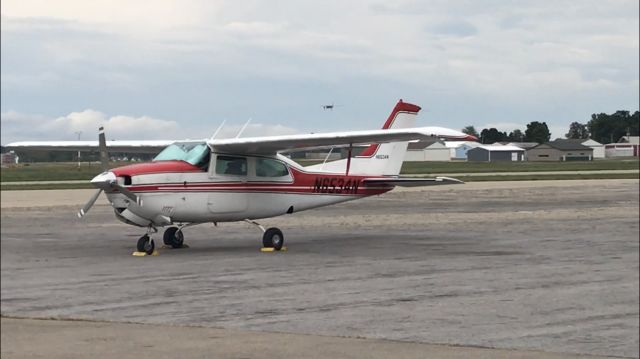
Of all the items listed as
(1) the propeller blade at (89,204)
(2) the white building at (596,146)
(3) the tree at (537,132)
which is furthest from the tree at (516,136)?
(1) the propeller blade at (89,204)

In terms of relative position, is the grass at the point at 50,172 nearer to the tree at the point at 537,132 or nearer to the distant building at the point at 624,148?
the tree at the point at 537,132

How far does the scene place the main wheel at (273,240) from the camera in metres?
13.3

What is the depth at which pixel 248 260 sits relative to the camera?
22.3 meters

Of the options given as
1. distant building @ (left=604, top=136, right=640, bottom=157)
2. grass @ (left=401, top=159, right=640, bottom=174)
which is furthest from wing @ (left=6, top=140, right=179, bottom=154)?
distant building @ (left=604, top=136, right=640, bottom=157)

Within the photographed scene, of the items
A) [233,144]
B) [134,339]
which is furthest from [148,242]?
[134,339]

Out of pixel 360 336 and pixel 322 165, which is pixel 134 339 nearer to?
pixel 360 336

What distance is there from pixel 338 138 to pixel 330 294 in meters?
14.9

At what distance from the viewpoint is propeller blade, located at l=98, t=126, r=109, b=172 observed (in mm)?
6032

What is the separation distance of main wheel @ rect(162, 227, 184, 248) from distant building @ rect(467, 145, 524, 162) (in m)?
3.66

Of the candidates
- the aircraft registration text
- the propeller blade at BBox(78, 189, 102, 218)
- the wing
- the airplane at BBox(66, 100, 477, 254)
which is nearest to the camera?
the wing

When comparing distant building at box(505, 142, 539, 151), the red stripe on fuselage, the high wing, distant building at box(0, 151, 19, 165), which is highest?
the high wing

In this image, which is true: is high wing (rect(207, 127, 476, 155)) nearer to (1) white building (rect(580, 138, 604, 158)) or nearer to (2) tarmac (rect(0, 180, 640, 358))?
(1) white building (rect(580, 138, 604, 158))

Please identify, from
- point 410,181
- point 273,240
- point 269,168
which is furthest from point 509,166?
point 273,240

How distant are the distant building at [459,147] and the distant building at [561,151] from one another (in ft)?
1.46
